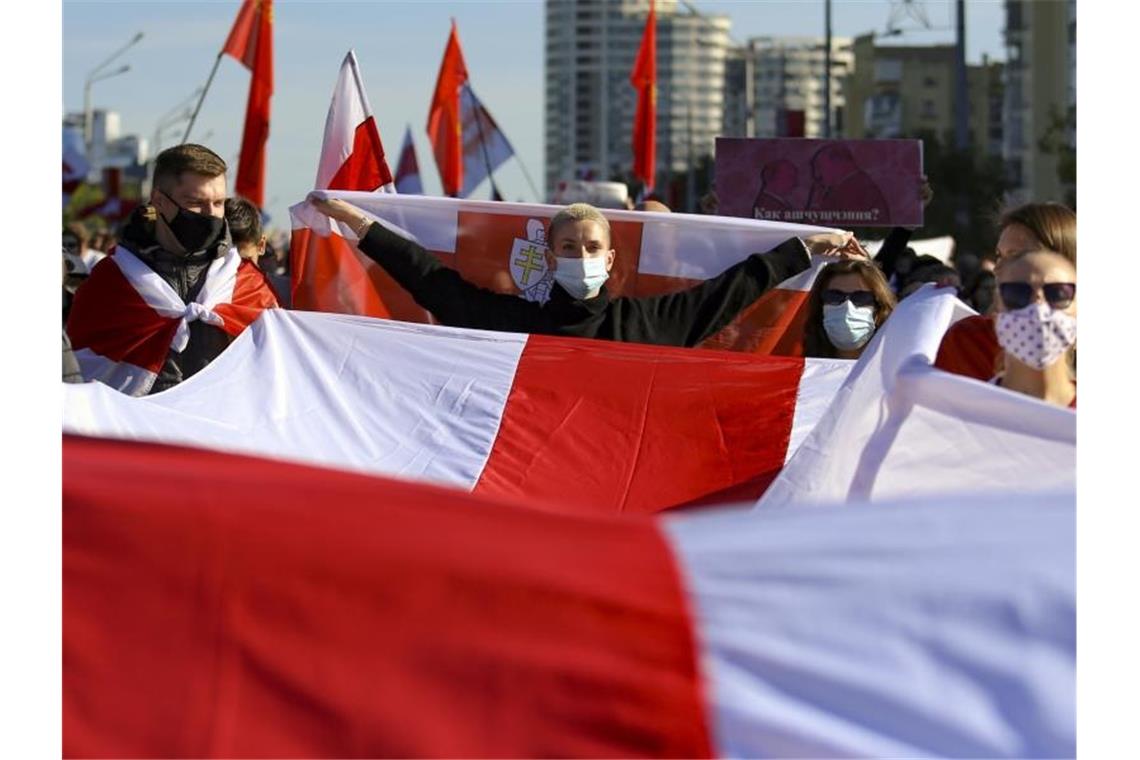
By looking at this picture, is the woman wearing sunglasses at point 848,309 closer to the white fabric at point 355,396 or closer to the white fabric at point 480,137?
the white fabric at point 355,396

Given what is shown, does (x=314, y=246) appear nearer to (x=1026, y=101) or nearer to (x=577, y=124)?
(x=1026, y=101)

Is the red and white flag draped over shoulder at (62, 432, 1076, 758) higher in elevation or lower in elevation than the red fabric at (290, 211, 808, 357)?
lower

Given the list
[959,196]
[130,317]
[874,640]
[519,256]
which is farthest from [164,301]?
[959,196]

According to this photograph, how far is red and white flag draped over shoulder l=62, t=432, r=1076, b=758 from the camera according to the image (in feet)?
10.4

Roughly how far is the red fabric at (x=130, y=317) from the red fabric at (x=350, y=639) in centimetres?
369

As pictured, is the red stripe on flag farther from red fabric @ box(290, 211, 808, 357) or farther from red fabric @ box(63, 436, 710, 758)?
red fabric @ box(63, 436, 710, 758)

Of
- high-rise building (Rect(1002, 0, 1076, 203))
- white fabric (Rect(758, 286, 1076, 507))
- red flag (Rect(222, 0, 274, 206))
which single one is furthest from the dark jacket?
high-rise building (Rect(1002, 0, 1076, 203))

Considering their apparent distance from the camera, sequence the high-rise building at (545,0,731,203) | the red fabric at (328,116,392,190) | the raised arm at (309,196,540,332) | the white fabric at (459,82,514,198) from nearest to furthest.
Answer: the raised arm at (309,196,540,332) → the red fabric at (328,116,392,190) → the white fabric at (459,82,514,198) → the high-rise building at (545,0,731,203)

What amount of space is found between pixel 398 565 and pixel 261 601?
224 mm

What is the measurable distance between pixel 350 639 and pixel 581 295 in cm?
335

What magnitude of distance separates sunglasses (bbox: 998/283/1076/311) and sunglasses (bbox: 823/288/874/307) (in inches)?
95.8

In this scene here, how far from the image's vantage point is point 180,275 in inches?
273

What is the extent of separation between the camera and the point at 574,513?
3420mm
